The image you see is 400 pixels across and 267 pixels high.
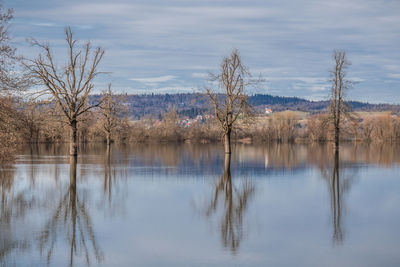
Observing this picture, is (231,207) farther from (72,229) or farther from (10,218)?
(10,218)

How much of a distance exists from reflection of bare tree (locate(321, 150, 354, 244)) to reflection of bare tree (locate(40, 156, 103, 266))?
4579 mm

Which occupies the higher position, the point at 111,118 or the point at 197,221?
the point at 111,118

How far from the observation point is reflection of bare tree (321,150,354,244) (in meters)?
9.73

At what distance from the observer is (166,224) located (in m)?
10.2

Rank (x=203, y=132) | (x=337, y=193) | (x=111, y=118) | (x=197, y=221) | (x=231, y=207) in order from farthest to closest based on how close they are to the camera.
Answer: (x=203, y=132), (x=111, y=118), (x=337, y=193), (x=231, y=207), (x=197, y=221)

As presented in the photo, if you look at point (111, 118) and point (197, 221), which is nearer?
point (197, 221)

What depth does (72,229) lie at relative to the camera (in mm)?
9695

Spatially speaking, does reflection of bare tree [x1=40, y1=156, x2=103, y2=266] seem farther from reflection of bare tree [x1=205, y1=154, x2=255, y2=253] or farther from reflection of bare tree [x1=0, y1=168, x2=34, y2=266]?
reflection of bare tree [x1=205, y1=154, x2=255, y2=253]

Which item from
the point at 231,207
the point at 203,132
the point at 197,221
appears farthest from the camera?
the point at 203,132

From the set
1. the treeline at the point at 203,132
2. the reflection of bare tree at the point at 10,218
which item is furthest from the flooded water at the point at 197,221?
the treeline at the point at 203,132

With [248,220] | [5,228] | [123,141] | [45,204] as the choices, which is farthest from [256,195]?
[123,141]

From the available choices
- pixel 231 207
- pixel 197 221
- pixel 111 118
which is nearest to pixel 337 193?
pixel 231 207

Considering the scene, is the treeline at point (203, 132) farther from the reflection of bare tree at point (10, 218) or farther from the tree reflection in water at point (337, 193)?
the reflection of bare tree at point (10, 218)

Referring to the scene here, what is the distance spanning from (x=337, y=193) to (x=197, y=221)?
6350 millimetres
